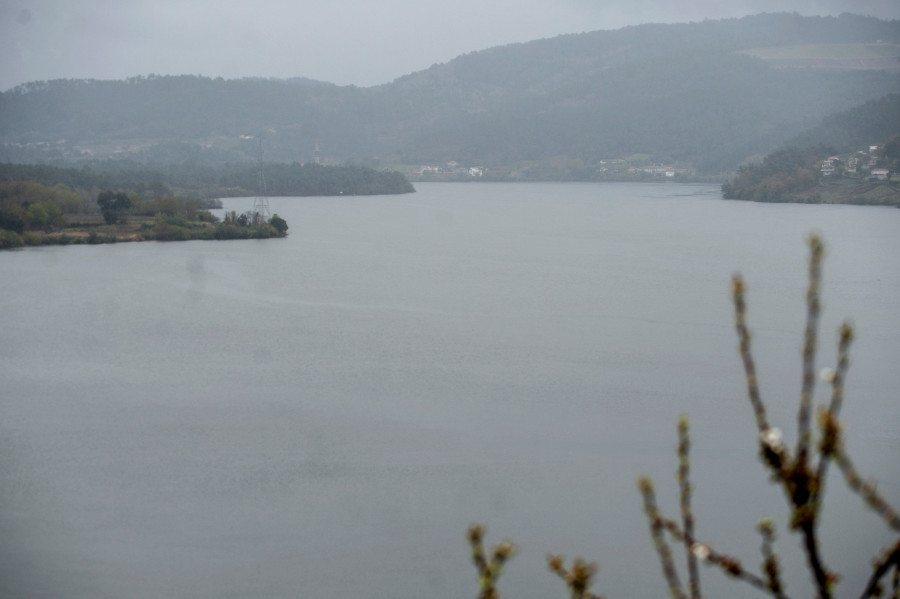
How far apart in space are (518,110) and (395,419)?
6799cm

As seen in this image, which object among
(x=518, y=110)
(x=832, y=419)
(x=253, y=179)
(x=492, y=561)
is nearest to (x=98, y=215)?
(x=253, y=179)

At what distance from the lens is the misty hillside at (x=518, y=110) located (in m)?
60.0

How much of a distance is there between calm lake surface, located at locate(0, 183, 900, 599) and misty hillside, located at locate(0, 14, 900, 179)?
139ft

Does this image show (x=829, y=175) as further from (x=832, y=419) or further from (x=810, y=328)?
(x=832, y=419)

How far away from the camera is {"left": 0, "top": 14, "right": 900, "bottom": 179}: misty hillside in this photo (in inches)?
2363

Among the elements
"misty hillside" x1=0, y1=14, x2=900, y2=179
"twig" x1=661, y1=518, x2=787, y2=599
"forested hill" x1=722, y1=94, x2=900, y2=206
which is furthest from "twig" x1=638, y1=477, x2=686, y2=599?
"misty hillside" x1=0, y1=14, x2=900, y2=179

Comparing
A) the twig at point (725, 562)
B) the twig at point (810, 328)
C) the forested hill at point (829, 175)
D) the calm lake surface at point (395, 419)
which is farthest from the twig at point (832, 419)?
the forested hill at point (829, 175)

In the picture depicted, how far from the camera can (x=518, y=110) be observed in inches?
2913

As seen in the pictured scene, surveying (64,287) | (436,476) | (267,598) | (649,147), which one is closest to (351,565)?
(267,598)

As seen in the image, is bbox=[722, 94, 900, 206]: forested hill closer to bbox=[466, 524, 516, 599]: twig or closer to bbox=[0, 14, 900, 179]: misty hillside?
bbox=[0, 14, 900, 179]: misty hillside

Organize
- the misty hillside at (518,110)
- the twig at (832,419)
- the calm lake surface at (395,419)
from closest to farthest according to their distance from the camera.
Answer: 1. the twig at (832,419)
2. the calm lake surface at (395,419)
3. the misty hillside at (518,110)

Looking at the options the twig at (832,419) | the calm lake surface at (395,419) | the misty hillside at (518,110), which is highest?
the misty hillside at (518,110)

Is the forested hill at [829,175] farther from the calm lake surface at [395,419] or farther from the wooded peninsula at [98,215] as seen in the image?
the wooded peninsula at [98,215]

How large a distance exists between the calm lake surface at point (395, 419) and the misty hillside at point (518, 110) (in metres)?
42.3
